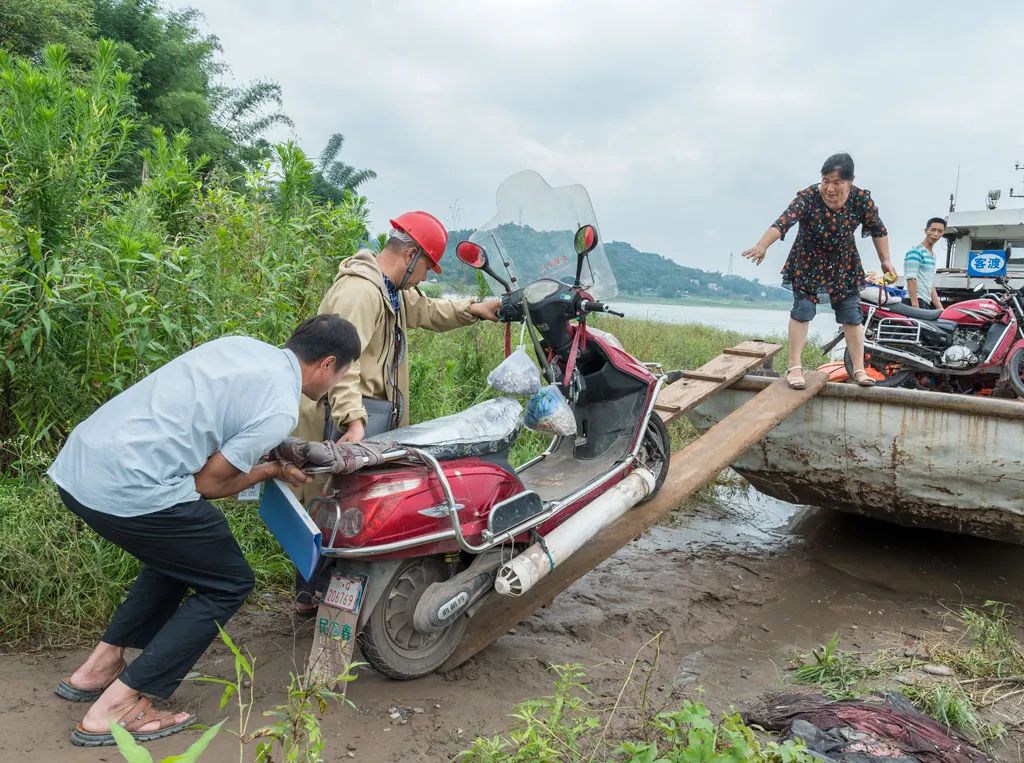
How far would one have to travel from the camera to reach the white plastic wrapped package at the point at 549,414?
3410 mm

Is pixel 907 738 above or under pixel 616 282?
under

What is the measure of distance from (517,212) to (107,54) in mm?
2183

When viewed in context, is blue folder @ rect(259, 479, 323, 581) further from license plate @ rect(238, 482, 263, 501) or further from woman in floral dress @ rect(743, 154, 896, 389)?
woman in floral dress @ rect(743, 154, 896, 389)

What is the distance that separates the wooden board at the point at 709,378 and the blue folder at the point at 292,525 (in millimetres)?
2284

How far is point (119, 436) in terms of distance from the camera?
2402 mm

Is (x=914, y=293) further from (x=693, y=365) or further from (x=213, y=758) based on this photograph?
(x=213, y=758)

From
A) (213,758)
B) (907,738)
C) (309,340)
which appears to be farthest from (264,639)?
(907,738)

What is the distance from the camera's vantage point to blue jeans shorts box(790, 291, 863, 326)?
16.7 ft

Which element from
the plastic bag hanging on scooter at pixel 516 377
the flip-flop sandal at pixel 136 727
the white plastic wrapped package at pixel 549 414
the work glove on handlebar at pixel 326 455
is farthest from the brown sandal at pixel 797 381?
the flip-flop sandal at pixel 136 727

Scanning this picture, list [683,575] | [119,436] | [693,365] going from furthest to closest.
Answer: [693,365] → [683,575] → [119,436]

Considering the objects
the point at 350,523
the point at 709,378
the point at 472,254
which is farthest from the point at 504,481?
the point at 709,378

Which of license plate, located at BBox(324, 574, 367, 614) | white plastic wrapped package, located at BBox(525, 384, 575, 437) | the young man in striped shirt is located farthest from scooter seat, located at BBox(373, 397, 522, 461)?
the young man in striped shirt

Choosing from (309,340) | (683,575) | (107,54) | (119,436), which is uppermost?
(107,54)

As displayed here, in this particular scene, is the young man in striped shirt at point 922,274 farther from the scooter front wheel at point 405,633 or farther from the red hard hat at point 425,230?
the scooter front wheel at point 405,633
